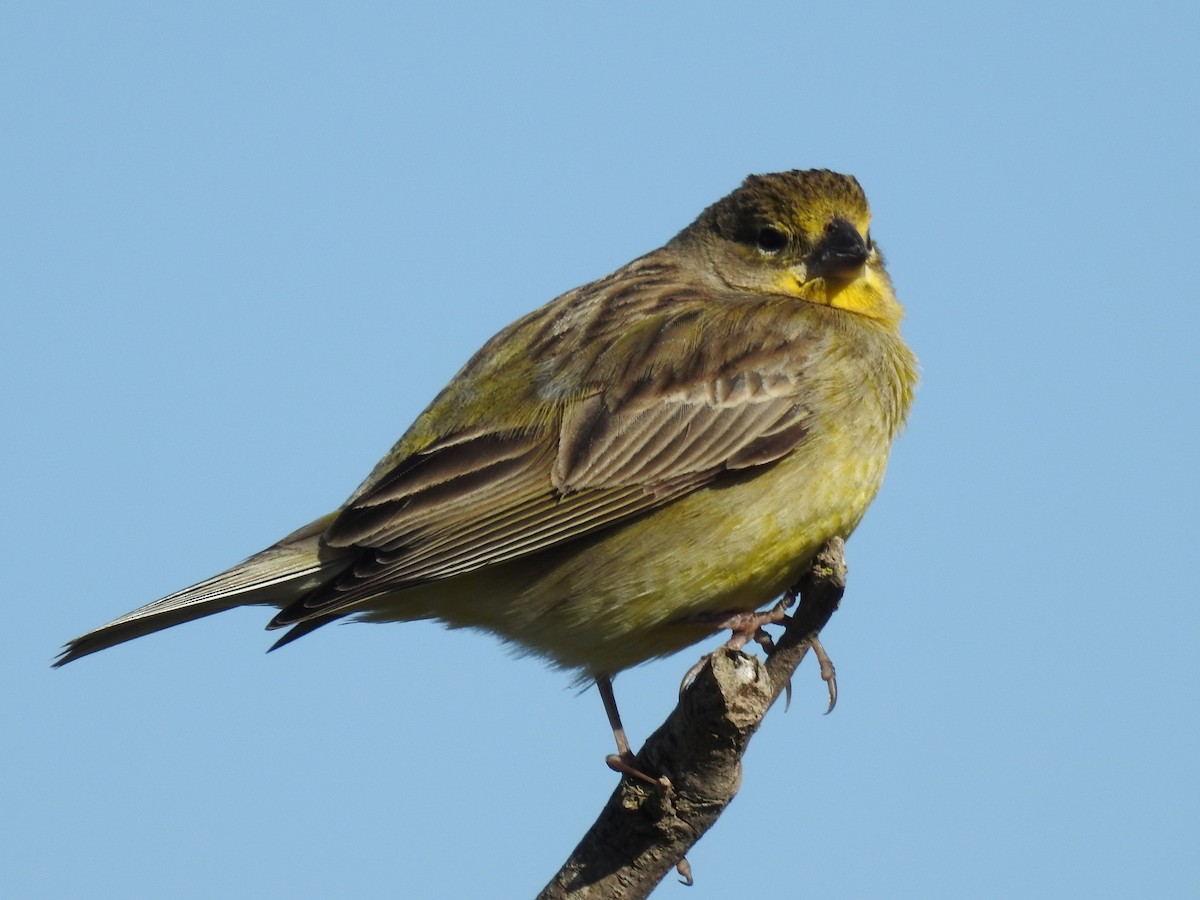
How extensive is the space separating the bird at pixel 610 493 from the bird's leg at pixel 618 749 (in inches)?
0.8

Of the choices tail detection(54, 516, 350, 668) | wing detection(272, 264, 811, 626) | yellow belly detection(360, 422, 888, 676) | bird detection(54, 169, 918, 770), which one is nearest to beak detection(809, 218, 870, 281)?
bird detection(54, 169, 918, 770)

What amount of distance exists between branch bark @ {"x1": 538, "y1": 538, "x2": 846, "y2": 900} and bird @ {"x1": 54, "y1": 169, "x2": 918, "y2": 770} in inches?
14.4

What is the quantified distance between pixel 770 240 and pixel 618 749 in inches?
131

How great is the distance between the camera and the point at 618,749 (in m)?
8.08

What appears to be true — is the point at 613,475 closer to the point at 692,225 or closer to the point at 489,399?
the point at 489,399

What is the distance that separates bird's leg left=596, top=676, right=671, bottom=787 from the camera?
22.5ft

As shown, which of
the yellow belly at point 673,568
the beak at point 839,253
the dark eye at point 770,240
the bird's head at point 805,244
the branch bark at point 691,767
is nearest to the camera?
the branch bark at point 691,767

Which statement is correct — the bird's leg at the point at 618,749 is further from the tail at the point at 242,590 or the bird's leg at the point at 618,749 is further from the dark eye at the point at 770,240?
the dark eye at the point at 770,240

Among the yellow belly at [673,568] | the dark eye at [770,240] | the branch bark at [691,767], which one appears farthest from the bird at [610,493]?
the dark eye at [770,240]

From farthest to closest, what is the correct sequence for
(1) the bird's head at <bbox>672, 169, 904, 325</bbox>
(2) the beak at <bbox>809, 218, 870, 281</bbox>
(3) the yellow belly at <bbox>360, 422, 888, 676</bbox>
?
(1) the bird's head at <bbox>672, 169, 904, 325</bbox>, (2) the beak at <bbox>809, 218, 870, 281</bbox>, (3) the yellow belly at <bbox>360, 422, 888, 676</bbox>

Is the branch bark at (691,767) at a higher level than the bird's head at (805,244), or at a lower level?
lower

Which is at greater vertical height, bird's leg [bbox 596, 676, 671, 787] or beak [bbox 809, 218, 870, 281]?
beak [bbox 809, 218, 870, 281]

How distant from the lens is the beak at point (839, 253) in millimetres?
9164

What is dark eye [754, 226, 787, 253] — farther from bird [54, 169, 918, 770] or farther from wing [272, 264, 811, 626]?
wing [272, 264, 811, 626]
